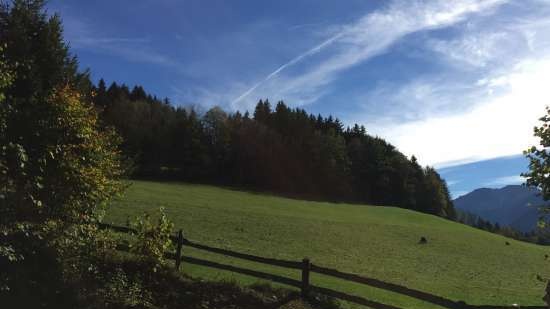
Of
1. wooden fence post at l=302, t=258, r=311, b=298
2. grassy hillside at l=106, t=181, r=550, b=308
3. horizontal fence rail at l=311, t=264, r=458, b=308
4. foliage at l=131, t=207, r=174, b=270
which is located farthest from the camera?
grassy hillside at l=106, t=181, r=550, b=308

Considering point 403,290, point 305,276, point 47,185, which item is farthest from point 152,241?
point 403,290

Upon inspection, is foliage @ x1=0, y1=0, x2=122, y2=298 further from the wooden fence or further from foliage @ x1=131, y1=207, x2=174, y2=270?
the wooden fence

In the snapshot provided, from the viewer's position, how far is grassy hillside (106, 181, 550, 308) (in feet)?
74.2

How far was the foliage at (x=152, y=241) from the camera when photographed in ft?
43.7

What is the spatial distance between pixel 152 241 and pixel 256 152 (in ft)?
279

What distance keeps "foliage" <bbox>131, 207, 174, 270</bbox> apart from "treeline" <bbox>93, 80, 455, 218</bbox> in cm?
6675

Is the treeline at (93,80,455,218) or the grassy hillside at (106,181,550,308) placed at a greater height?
the treeline at (93,80,455,218)

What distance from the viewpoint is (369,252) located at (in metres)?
34.8

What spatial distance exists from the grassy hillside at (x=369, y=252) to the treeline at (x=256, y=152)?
126 feet

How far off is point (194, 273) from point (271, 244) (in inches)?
601

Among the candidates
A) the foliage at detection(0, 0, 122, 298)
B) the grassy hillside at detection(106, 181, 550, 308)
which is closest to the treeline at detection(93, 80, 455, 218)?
the grassy hillside at detection(106, 181, 550, 308)

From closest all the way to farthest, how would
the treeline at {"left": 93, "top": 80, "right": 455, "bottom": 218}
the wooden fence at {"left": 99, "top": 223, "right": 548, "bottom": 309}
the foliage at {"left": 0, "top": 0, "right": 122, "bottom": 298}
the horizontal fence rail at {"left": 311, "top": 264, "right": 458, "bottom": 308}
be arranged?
1. the foliage at {"left": 0, "top": 0, "right": 122, "bottom": 298}
2. the horizontal fence rail at {"left": 311, "top": 264, "right": 458, "bottom": 308}
3. the wooden fence at {"left": 99, "top": 223, "right": 548, "bottom": 309}
4. the treeline at {"left": 93, "top": 80, "right": 455, "bottom": 218}

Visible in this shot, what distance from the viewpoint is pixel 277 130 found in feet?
356

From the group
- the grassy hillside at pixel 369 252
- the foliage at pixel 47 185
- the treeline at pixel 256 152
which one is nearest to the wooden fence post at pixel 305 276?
the grassy hillside at pixel 369 252
